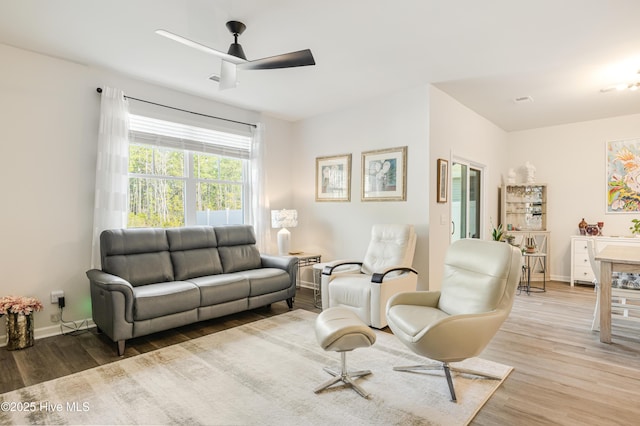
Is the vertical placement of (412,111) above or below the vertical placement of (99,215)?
above

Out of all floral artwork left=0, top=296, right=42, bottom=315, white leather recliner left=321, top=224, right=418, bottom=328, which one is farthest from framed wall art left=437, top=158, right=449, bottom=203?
floral artwork left=0, top=296, right=42, bottom=315

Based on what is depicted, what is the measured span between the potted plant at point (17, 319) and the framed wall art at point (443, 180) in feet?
14.5

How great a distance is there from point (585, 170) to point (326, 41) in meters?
5.42

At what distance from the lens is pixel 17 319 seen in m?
2.99

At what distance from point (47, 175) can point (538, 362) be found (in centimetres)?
478

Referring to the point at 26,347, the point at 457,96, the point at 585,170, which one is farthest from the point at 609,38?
the point at 26,347

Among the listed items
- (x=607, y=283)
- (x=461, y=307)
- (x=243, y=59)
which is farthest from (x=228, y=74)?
(x=607, y=283)

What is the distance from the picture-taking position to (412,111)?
4.30 m

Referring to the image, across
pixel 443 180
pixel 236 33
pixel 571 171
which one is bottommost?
pixel 443 180

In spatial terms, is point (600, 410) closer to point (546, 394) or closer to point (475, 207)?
point (546, 394)

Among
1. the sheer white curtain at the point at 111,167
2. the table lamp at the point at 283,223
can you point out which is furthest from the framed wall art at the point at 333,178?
the sheer white curtain at the point at 111,167

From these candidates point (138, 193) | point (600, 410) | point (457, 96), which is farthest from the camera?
point (457, 96)

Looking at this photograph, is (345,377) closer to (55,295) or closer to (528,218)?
(55,295)

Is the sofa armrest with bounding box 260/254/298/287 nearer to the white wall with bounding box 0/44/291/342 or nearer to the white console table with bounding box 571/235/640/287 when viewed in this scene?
the white wall with bounding box 0/44/291/342
